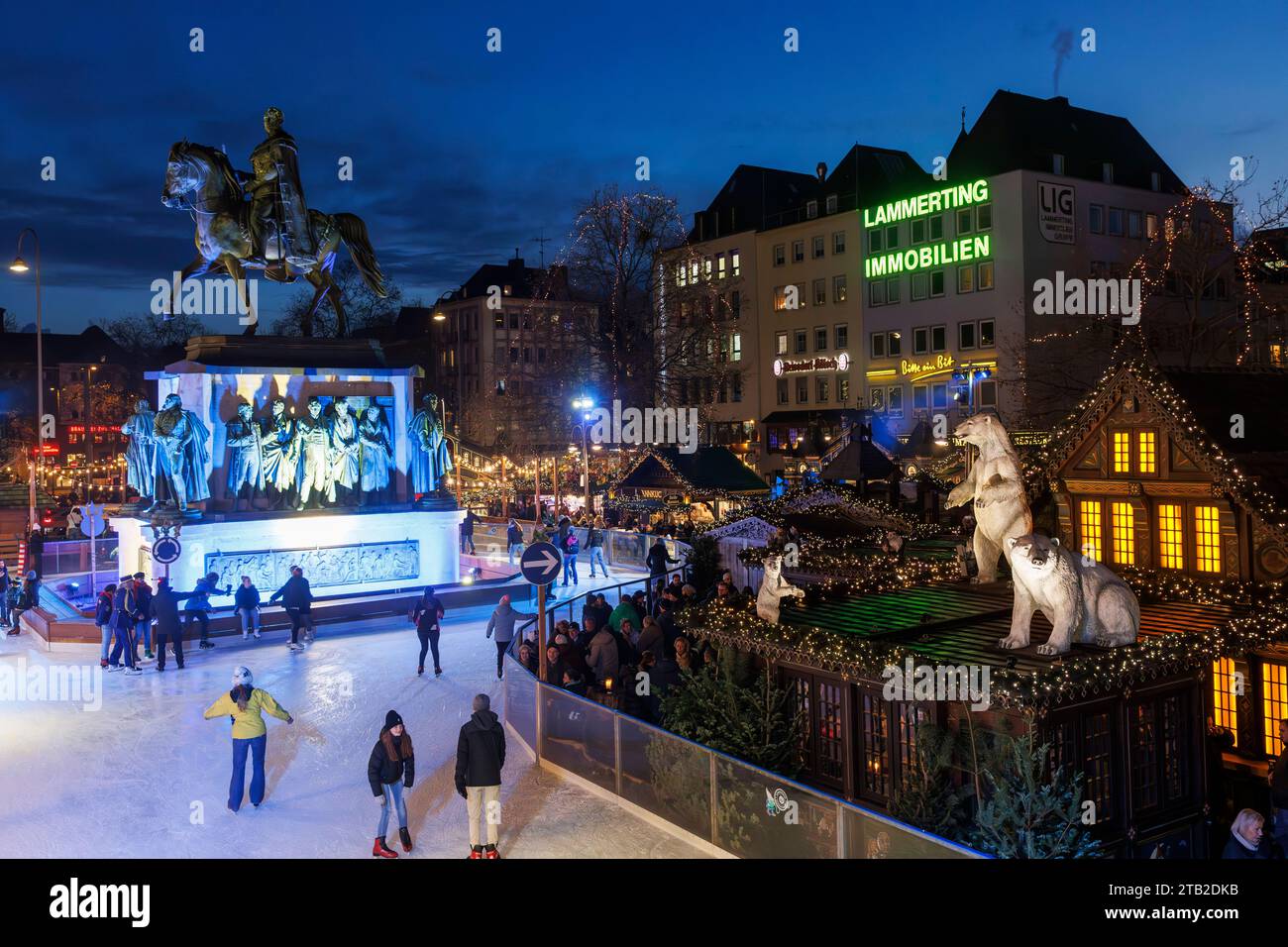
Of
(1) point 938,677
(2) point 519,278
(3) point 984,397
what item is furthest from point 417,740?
Answer: (2) point 519,278

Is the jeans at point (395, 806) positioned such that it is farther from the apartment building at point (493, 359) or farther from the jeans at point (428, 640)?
the apartment building at point (493, 359)

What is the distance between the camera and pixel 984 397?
34.9 metres

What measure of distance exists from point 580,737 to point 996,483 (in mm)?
5319

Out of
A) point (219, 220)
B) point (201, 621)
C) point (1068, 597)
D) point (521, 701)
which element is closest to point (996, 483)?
point (1068, 597)

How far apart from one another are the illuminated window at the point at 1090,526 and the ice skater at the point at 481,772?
9.63 meters

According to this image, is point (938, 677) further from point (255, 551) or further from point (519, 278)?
point (519, 278)

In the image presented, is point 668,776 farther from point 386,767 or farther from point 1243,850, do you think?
point 1243,850

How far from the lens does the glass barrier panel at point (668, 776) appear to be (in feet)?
36.1

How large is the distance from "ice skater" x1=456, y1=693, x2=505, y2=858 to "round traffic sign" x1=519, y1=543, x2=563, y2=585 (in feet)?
11.2

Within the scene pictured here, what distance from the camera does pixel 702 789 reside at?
10992 millimetres

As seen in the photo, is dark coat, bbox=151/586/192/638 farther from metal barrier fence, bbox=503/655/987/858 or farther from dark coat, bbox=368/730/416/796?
dark coat, bbox=368/730/416/796

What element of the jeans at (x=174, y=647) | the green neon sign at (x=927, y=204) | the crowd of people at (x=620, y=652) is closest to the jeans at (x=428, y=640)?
the crowd of people at (x=620, y=652)

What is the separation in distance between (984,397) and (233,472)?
21000 millimetres
